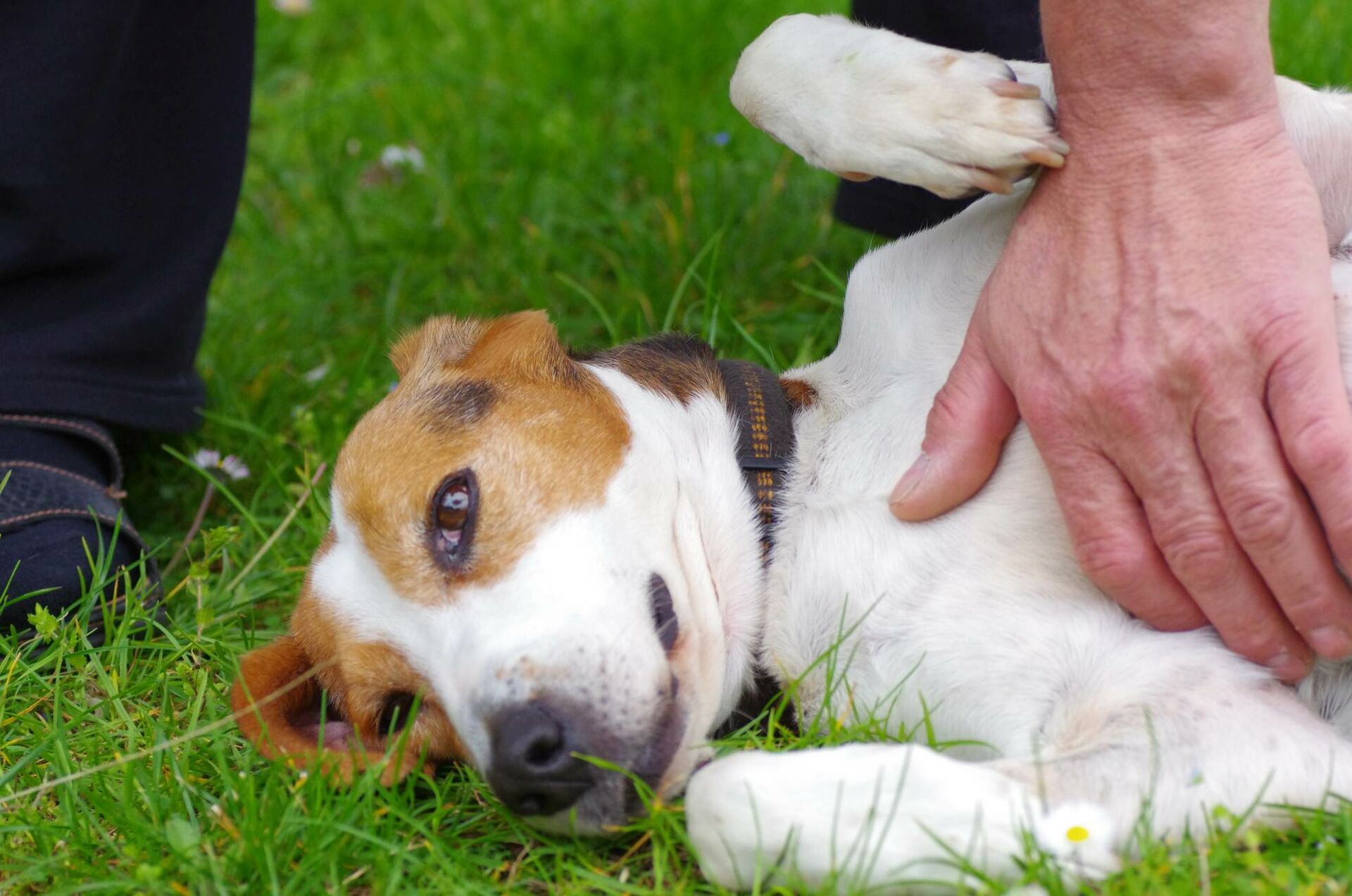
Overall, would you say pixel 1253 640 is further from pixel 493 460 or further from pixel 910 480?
pixel 493 460

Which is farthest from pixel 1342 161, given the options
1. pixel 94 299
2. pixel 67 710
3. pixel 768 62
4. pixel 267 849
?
pixel 94 299

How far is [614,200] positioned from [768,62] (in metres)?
2.13

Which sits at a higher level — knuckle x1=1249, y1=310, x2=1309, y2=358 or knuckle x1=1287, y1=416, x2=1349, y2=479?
knuckle x1=1249, y1=310, x2=1309, y2=358

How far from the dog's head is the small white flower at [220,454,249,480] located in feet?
3.61

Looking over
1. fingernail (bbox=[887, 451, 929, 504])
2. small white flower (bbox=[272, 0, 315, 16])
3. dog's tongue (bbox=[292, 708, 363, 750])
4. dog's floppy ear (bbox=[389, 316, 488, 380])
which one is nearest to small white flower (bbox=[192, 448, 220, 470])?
dog's floppy ear (bbox=[389, 316, 488, 380])

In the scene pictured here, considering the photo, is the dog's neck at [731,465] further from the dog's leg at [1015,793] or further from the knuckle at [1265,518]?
the knuckle at [1265,518]

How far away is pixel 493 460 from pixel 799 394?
0.83m

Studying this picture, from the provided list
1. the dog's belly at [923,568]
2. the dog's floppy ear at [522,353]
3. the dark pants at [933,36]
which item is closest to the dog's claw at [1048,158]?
the dog's belly at [923,568]

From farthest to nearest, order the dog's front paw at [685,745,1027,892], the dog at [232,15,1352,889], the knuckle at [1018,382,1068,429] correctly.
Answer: the knuckle at [1018,382,1068,429] < the dog at [232,15,1352,889] < the dog's front paw at [685,745,1027,892]

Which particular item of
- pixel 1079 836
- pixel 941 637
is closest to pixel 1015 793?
pixel 1079 836

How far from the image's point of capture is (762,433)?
3127 millimetres

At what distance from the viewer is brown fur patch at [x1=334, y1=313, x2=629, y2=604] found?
288cm

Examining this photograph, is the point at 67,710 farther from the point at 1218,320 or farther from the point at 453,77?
the point at 453,77

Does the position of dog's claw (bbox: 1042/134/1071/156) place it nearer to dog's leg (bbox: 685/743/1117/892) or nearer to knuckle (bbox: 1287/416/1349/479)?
knuckle (bbox: 1287/416/1349/479)
